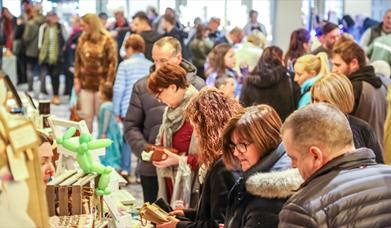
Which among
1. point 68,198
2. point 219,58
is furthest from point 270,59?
point 68,198

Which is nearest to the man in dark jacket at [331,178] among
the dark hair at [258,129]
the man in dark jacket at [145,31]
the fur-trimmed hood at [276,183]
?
the fur-trimmed hood at [276,183]

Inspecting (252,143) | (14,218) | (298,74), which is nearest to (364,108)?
(298,74)

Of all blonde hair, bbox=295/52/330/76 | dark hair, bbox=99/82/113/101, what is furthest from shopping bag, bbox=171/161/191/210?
dark hair, bbox=99/82/113/101

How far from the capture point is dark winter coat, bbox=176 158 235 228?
3.35 metres

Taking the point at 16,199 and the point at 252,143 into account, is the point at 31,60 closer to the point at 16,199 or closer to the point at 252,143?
the point at 252,143

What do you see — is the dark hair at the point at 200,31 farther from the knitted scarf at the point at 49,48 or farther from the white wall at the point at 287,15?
the knitted scarf at the point at 49,48

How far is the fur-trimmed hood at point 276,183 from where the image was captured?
9.46 ft

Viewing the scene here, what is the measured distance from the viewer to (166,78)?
185 inches

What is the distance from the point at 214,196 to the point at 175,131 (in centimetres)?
152

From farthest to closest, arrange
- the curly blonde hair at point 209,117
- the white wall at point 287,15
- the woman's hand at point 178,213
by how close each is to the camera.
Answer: the white wall at point 287,15 → the woman's hand at point 178,213 → the curly blonde hair at point 209,117

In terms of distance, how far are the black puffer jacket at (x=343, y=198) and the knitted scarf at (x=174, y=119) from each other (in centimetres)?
226

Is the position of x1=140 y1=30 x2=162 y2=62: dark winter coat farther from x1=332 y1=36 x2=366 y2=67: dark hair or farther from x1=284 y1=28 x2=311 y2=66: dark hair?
x1=332 y1=36 x2=366 y2=67: dark hair

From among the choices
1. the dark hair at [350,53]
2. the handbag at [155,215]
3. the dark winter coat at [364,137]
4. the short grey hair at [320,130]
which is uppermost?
the short grey hair at [320,130]

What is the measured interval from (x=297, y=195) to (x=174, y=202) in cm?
219
